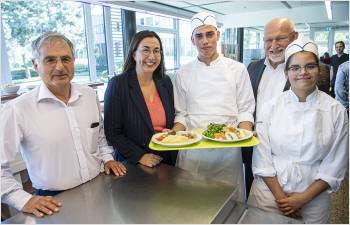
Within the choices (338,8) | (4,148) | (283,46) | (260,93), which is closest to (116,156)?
(4,148)

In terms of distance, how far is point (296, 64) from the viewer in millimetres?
1299

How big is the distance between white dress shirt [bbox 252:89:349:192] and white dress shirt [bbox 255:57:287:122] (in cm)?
43

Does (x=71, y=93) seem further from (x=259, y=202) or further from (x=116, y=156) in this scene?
(x=259, y=202)

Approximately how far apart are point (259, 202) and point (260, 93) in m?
0.79

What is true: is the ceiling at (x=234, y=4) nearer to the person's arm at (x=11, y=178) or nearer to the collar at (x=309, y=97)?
the collar at (x=309, y=97)

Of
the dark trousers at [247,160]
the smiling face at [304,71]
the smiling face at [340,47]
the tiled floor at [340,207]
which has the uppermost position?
the smiling face at [340,47]

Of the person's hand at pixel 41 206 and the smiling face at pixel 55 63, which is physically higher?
the smiling face at pixel 55 63

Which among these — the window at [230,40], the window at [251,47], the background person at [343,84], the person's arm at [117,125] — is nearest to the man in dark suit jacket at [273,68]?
the person's arm at [117,125]

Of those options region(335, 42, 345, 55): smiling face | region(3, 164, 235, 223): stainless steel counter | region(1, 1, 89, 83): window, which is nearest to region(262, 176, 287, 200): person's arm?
region(3, 164, 235, 223): stainless steel counter

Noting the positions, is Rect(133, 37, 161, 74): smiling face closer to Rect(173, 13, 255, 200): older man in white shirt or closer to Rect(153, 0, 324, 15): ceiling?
Rect(173, 13, 255, 200): older man in white shirt

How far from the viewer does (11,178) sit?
1153mm

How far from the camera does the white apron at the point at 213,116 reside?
5.64 ft

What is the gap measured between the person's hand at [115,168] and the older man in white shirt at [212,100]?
17.8 inches

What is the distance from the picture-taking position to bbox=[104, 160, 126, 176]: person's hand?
1359 millimetres
